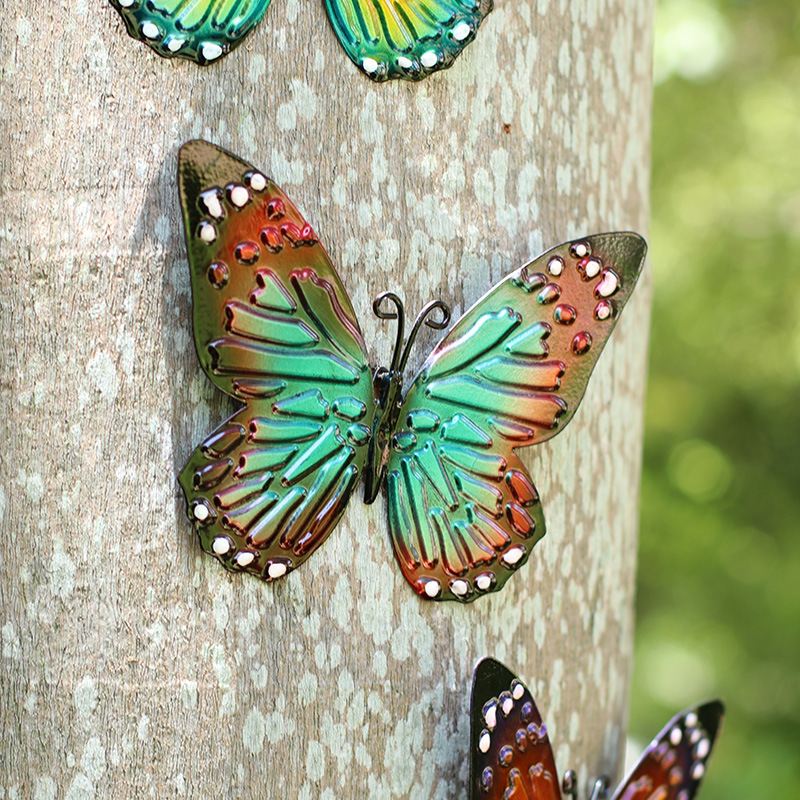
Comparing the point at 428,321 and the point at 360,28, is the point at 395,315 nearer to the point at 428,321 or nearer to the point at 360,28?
the point at 428,321

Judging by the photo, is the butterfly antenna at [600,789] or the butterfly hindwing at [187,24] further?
the butterfly antenna at [600,789]

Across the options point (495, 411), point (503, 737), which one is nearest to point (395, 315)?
point (495, 411)

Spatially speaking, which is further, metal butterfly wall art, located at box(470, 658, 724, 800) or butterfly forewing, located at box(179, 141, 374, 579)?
metal butterfly wall art, located at box(470, 658, 724, 800)

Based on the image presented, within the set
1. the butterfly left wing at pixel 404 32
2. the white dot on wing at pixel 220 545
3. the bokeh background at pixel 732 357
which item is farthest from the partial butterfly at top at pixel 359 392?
the bokeh background at pixel 732 357

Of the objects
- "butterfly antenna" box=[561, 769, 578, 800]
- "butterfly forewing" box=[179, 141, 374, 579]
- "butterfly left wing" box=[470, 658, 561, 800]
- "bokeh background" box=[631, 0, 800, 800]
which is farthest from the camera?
"bokeh background" box=[631, 0, 800, 800]

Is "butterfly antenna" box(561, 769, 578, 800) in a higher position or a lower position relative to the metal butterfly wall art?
lower

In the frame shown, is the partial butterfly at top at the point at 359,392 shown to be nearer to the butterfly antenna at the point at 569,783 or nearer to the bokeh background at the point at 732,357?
the butterfly antenna at the point at 569,783

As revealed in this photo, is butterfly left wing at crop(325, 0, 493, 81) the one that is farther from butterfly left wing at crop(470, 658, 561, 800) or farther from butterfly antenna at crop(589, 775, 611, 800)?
butterfly antenna at crop(589, 775, 611, 800)

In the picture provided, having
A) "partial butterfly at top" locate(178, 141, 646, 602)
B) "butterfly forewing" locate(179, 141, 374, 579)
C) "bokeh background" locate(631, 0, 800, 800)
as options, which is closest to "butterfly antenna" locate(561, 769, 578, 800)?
"partial butterfly at top" locate(178, 141, 646, 602)
